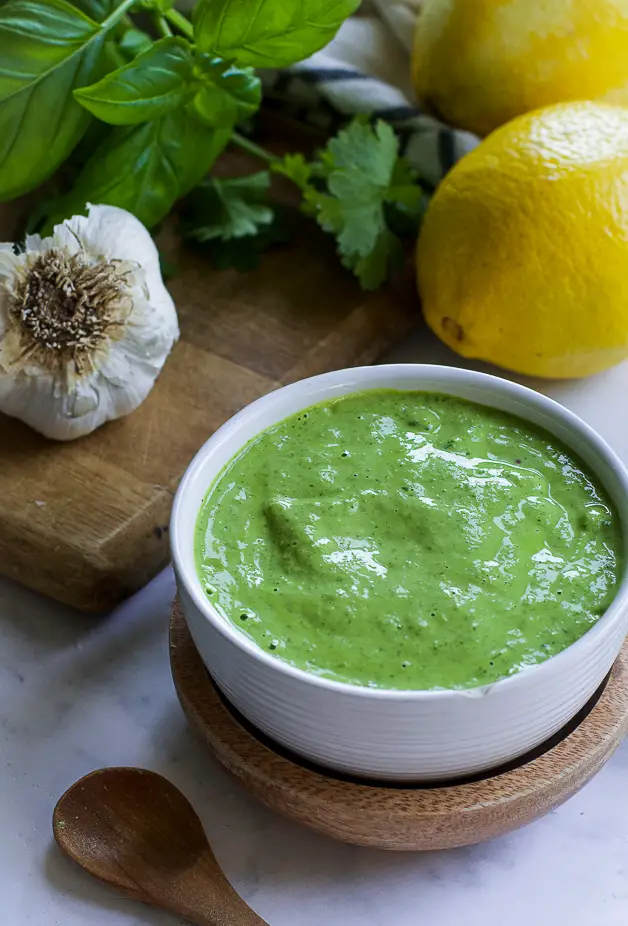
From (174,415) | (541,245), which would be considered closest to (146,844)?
(174,415)

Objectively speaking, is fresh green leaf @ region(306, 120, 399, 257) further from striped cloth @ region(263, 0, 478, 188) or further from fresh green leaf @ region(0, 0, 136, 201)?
fresh green leaf @ region(0, 0, 136, 201)

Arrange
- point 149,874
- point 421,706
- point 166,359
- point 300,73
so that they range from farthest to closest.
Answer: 1. point 300,73
2. point 166,359
3. point 149,874
4. point 421,706

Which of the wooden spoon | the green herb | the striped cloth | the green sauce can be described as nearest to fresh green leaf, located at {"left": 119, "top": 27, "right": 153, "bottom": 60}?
the green herb

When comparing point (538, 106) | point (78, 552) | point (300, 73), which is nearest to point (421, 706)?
point (78, 552)

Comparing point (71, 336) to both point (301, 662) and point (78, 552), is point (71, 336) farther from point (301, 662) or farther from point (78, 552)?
point (301, 662)

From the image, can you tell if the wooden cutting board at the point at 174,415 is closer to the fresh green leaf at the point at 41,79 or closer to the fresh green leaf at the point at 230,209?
the fresh green leaf at the point at 230,209

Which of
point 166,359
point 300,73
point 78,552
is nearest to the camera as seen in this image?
point 78,552

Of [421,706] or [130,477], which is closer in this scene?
[421,706]
